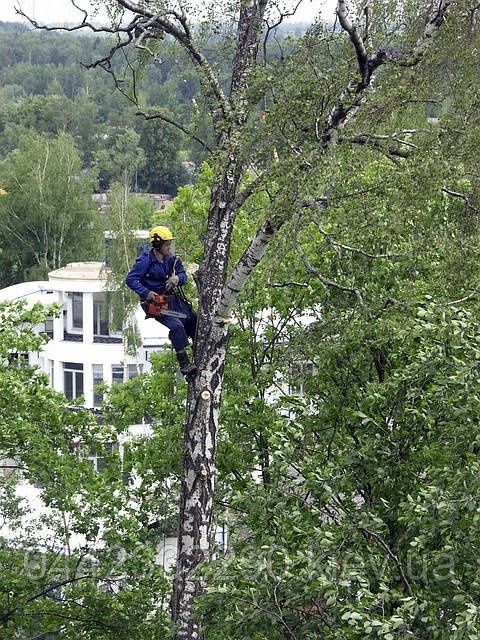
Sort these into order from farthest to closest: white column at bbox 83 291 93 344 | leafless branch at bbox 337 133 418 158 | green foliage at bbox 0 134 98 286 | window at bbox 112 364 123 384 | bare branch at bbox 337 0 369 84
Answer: green foliage at bbox 0 134 98 286
white column at bbox 83 291 93 344
window at bbox 112 364 123 384
leafless branch at bbox 337 133 418 158
bare branch at bbox 337 0 369 84

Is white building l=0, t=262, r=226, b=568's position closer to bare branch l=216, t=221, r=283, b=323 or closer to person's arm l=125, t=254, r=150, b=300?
person's arm l=125, t=254, r=150, b=300

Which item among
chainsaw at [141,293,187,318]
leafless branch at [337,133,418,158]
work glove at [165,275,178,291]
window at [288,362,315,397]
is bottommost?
window at [288,362,315,397]

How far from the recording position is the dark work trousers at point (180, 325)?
1109 centimetres

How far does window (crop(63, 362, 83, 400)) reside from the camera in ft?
130

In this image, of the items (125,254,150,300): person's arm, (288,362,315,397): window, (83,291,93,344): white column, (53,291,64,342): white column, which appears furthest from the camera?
(53,291,64,342): white column

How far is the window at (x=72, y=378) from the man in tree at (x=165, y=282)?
1131 inches

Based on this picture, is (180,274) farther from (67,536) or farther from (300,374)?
(67,536)

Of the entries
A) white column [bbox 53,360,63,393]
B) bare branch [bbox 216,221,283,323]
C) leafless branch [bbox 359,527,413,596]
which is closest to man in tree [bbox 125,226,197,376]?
bare branch [bbox 216,221,283,323]

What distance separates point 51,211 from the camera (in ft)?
182

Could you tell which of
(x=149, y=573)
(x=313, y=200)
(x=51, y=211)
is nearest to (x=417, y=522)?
(x=313, y=200)

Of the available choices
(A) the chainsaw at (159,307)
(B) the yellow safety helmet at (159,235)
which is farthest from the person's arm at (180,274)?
(B) the yellow safety helmet at (159,235)

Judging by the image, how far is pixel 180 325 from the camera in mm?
11242

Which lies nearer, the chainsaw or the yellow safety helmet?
the yellow safety helmet

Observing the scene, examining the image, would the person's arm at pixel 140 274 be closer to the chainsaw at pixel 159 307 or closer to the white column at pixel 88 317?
the chainsaw at pixel 159 307
